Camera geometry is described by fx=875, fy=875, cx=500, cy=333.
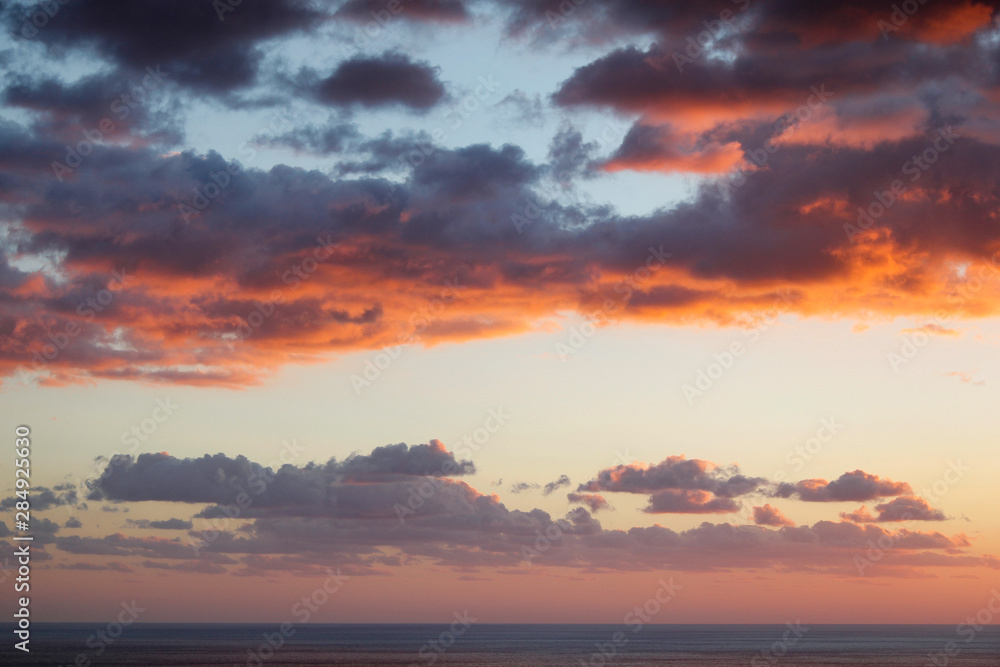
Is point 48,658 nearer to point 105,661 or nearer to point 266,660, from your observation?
point 105,661

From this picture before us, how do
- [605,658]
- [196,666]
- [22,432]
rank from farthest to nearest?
[605,658] → [196,666] → [22,432]

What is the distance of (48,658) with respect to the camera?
16000 centimetres

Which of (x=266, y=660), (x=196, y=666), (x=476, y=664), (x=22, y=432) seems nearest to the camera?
(x=22, y=432)

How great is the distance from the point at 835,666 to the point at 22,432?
14622 centimetres

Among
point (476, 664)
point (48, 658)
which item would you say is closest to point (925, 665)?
point (476, 664)

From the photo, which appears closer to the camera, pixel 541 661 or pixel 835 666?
pixel 835 666

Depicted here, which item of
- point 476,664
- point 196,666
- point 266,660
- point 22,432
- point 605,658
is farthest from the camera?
point 605,658

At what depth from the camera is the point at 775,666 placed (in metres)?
156

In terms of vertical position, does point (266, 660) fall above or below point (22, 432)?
below

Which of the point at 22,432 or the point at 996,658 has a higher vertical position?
the point at 22,432

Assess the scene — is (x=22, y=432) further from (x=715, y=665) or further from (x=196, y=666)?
(x=715, y=665)

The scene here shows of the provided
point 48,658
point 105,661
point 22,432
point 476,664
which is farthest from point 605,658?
point 22,432

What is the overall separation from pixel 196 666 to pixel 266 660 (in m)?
21.9

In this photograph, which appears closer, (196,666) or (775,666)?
(196,666)
